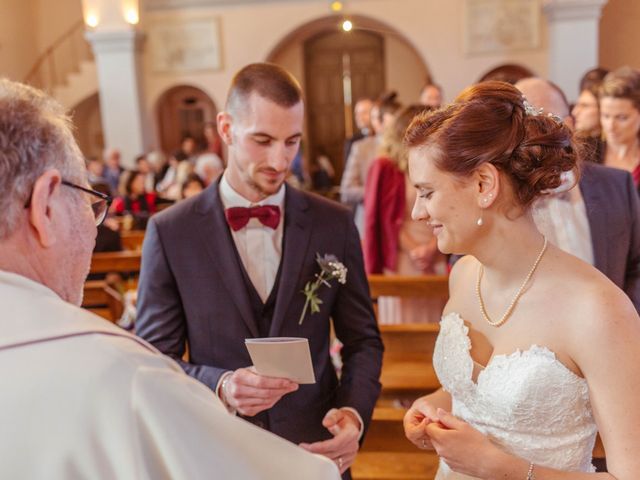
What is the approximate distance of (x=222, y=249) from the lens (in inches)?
82.2

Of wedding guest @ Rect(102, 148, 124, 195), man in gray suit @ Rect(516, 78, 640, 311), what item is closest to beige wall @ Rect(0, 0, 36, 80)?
wedding guest @ Rect(102, 148, 124, 195)

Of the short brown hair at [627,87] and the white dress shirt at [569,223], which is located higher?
the short brown hair at [627,87]

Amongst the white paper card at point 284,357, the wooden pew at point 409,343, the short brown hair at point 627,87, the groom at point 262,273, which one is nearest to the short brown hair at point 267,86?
the groom at point 262,273

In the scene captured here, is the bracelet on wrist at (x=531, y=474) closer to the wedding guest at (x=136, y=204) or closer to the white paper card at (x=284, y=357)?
the white paper card at (x=284, y=357)

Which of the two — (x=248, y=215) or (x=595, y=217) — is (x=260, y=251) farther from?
(x=595, y=217)

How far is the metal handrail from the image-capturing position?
1511cm

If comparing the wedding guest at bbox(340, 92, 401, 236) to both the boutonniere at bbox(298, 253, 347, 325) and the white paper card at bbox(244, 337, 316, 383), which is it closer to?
the boutonniere at bbox(298, 253, 347, 325)

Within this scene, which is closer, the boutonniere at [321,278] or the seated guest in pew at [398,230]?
the boutonniere at [321,278]

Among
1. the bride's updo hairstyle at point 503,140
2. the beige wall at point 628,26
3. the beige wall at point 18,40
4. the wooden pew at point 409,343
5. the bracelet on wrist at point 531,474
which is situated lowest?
the wooden pew at point 409,343

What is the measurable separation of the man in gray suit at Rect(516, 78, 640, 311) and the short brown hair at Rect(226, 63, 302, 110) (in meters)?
1.04

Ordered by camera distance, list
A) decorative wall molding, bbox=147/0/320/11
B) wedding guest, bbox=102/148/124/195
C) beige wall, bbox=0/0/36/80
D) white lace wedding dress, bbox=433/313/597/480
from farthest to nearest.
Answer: decorative wall molding, bbox=147/0/320/11, wedding guest, bbox=102/148/124/195, beige wall, bbox=0/0/36/80, white lace wedding dress, bbox=433/313/597/480

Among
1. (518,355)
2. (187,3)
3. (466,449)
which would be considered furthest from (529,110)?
(187,3)

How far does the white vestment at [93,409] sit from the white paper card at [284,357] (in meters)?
0.43

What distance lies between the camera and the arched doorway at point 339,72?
1545 cm
